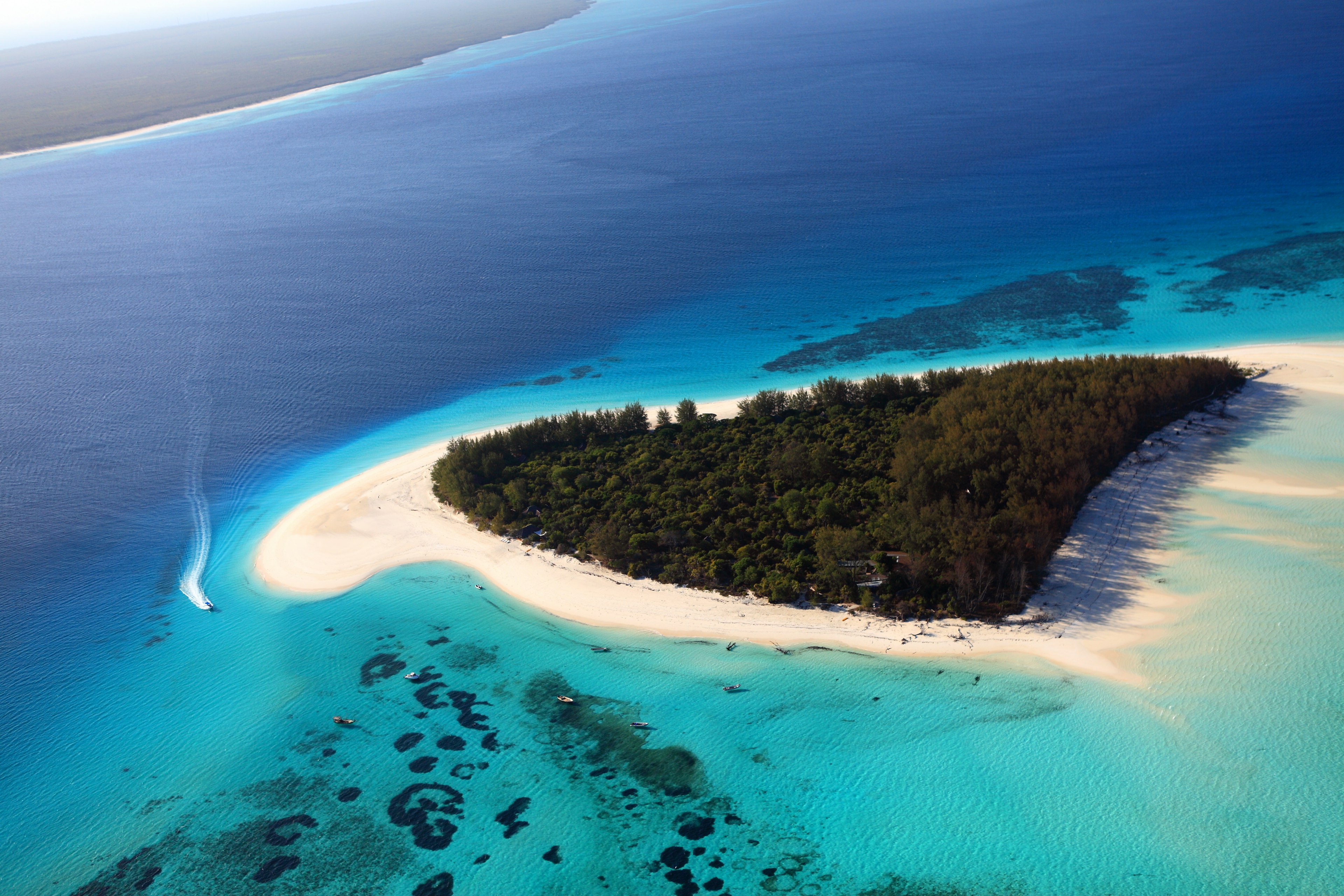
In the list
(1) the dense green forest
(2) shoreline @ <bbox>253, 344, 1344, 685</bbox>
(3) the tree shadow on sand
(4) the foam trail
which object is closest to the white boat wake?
(4) the foam trail

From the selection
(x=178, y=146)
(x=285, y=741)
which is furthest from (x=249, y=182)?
(x=285, y=741)

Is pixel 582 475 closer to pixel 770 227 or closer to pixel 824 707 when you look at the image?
pixel 824 707

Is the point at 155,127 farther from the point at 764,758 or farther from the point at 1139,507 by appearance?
the point at 1139,507

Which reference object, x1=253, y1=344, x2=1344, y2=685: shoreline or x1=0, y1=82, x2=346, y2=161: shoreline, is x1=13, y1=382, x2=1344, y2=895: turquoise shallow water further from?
x1=0, y1=82, x2=346, y2=161: shoreline

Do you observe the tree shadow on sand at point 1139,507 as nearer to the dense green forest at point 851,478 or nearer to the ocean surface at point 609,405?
the dense green forest at point 851,478

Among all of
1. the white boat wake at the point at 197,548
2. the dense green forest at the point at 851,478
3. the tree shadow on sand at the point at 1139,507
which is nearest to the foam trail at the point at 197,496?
the white boat wake at the point at 197,548

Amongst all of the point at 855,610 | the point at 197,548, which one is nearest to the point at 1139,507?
the point at 855,610

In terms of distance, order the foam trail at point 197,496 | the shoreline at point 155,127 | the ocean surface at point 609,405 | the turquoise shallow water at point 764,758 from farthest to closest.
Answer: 1. the shoreline at point 155,127
2. the foam trail at point 197,496
3. the ocean surface at point 609,405
4. the turquoise shallow water at point 764,758
